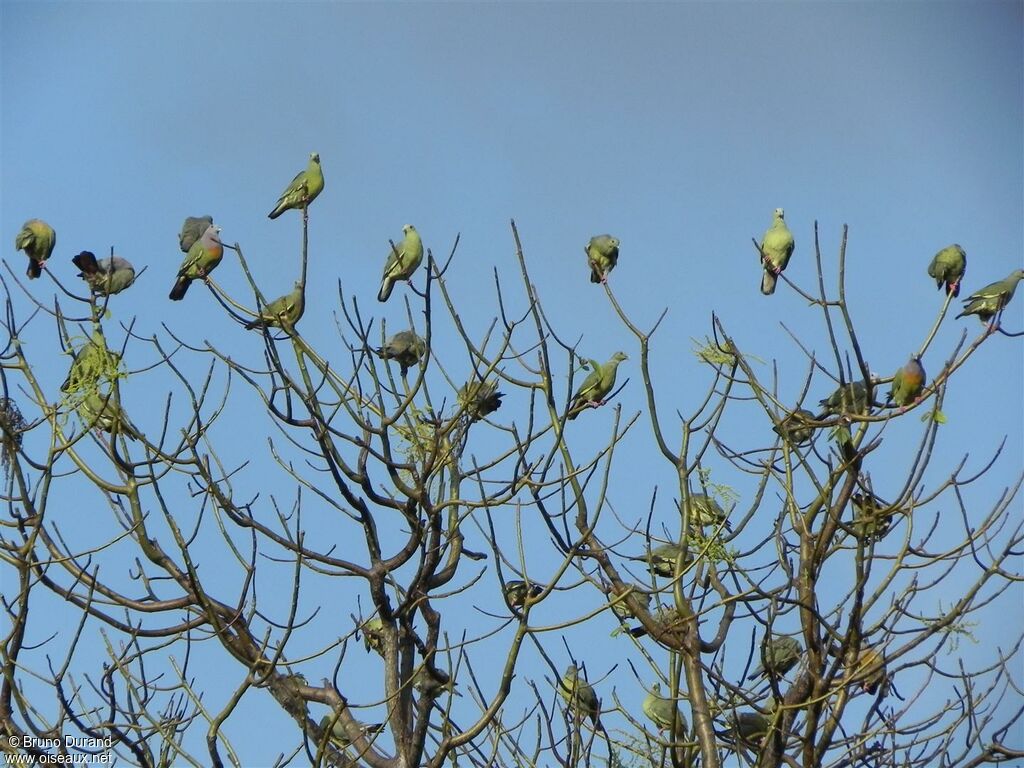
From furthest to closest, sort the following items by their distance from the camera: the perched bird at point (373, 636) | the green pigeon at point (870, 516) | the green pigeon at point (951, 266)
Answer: the green pigeon at point (951, 266) < the perched bird at point (373, 636) < the green pigeon at point (870, 516)

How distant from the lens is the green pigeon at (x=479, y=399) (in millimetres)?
5766

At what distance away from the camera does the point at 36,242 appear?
23.8 ft

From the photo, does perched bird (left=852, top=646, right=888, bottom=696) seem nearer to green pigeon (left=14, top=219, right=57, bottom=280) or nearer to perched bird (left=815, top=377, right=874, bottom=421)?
perched bird (left=815, top=377, right=874, bottom=421)

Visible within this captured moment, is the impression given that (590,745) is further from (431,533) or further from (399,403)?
(399,403)

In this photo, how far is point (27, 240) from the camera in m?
7.25

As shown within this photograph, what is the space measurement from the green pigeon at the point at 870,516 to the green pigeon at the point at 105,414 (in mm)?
3010

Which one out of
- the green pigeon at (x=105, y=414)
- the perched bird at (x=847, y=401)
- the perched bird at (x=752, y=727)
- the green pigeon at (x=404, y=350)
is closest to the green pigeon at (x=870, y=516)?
the perched bird at (x=847, y=401)

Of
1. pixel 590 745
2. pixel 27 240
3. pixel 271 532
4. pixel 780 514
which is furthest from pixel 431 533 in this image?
pixel 27 240

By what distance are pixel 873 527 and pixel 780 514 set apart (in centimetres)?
56

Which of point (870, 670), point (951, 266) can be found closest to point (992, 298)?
point (951, 266)

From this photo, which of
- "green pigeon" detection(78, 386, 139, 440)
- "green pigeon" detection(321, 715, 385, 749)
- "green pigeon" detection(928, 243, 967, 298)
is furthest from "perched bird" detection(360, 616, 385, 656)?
"green pigeon" detection(928, 243, 967, 298)

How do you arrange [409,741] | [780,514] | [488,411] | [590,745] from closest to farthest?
[409,741], [590,745], [780,514], [488,411]

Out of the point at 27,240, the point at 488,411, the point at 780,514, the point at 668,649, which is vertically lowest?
the point at 668,649

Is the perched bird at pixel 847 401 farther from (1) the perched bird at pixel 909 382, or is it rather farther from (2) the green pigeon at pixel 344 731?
(2) the green pigeon at pixel 344 731
